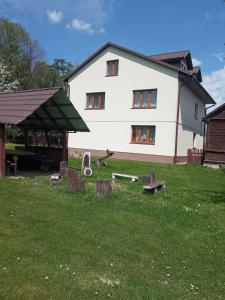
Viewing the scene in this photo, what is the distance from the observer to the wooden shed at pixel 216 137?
952 inches

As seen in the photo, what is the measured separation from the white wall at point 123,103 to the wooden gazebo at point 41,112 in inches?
375

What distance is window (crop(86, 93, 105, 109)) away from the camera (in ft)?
90.3

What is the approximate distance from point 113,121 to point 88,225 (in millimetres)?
19351

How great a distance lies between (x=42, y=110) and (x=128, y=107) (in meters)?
10.9

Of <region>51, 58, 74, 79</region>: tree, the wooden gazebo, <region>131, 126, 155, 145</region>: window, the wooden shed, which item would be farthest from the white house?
<region>51, 58, 74, 79</region>: tree

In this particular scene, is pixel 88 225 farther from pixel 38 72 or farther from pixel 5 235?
pixel 38 72

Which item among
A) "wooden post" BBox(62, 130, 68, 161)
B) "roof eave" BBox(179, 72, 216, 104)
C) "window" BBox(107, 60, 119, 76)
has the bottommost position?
"wooden post" BBox(62, 130, 68, 161)

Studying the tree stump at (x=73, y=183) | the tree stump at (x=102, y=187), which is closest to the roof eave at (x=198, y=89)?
the tree stump at (x=73, y=183)

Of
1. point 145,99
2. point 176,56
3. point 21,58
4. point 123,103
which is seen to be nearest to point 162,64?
point 145,99

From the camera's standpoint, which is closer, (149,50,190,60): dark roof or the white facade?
the white facade

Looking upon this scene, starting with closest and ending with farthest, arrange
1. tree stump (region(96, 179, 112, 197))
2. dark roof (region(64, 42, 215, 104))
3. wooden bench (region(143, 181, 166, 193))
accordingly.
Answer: tree stump (region(96, 179, 112, 197)) < wooden bench (region(143, 181, 166, 193)) < dark roof (region(64, 42, 215, 104))

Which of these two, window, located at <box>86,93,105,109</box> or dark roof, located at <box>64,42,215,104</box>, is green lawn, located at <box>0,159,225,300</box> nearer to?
dark roof, located at <box>64,42,215,104</box>

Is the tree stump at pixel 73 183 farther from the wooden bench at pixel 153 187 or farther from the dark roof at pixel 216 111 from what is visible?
the dark roof at pixel 216 111

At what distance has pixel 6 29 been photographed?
46.2 meters
